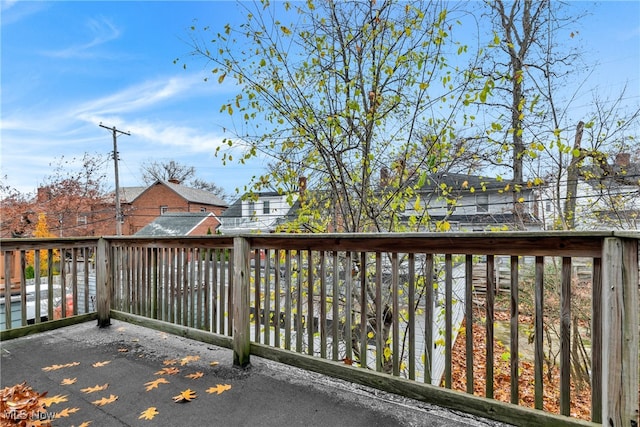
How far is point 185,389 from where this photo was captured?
2275mm

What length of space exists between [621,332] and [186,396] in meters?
2.42

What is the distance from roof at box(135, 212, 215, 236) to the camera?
19.8m

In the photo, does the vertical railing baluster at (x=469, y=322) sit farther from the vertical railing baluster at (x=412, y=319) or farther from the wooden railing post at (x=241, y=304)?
the wooden railing post at (x=241, y=304)

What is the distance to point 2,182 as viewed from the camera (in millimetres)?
14586

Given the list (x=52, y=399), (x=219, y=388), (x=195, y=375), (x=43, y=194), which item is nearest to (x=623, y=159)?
(x=219, y=388)

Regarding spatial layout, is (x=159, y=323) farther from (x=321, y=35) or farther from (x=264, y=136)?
(x=321, y=35)

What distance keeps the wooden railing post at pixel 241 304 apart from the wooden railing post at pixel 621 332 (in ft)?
7.40

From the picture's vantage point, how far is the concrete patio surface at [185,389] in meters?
1.91

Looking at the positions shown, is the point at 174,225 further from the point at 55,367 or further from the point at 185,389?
the point at 185,389

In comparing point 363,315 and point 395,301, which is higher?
point 395,301

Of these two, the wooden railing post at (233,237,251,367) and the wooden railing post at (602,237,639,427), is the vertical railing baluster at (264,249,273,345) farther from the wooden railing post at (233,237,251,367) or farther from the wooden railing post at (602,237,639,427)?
the wooden railing post at (602,237,639,427)

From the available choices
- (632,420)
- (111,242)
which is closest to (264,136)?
(111,242)

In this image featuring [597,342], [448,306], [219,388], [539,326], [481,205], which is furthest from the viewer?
[481,205]

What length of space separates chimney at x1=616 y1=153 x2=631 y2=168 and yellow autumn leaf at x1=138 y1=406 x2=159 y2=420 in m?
6.73
